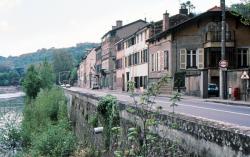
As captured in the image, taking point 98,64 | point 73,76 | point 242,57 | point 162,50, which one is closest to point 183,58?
point 162,50

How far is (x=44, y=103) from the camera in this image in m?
49.6

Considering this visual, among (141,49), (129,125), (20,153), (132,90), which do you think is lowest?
(20,153)

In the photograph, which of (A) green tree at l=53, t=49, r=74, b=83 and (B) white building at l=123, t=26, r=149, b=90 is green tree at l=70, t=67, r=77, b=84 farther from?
(B) white building at l=123, t=26, r=149, b=90

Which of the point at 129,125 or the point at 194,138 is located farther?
the point at 129,125

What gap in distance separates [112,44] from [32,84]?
2487 centimetres

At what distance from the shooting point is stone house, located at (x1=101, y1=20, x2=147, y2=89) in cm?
8986

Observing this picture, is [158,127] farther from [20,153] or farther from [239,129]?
[20,153]

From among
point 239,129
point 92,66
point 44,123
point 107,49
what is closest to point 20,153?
point 44,123

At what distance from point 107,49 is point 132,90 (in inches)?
3605

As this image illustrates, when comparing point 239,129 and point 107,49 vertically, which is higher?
point 107,49

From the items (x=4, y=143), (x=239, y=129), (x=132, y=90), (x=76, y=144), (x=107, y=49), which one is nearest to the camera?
(x=239, y=129)

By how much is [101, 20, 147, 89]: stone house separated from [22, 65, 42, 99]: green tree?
66.9ft

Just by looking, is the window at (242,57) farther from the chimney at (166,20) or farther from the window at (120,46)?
the window at (120,46)

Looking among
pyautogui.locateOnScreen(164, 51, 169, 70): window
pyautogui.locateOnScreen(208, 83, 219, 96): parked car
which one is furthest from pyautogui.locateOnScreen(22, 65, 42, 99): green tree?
pyautogui.locateOnScreen(208, 83, 219, 96): parked car
